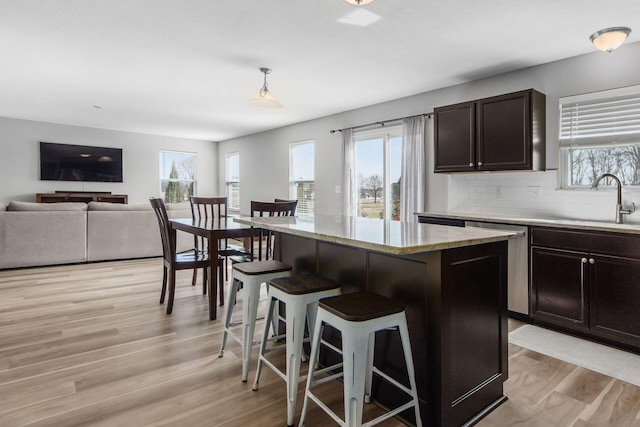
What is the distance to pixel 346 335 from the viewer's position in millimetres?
1508

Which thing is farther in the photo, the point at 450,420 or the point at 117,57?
the point at 117,57

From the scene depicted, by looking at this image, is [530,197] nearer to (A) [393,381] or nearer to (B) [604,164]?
(B) [604,164]

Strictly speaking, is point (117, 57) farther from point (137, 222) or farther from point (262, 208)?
point (137, 222)

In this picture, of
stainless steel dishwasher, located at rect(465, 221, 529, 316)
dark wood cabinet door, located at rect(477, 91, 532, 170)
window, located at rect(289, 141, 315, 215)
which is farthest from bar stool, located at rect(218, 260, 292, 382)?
window, located at rect(289, 141, 315, 215)

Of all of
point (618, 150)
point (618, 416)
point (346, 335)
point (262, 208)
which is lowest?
point (618, 416)

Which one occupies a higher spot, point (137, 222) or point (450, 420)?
point (137, 222)

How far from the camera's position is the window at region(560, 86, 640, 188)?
313 cm

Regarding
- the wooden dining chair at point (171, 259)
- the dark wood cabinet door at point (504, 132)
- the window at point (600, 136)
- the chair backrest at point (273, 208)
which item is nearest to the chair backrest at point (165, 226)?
the wooden dining chair at point (171, 259)

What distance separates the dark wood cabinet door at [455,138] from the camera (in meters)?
3.75

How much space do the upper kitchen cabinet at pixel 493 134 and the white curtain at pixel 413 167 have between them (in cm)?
58

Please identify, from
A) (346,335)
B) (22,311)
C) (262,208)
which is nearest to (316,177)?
(262,208)

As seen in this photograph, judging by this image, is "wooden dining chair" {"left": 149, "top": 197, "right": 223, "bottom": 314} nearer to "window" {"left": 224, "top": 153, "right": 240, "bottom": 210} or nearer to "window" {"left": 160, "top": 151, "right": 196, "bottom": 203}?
"window" {"left": 224, "top": 153, "right": 240, "bottom": 210}

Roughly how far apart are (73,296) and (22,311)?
49cm

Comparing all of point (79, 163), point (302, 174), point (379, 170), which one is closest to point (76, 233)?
point (79, 163)
